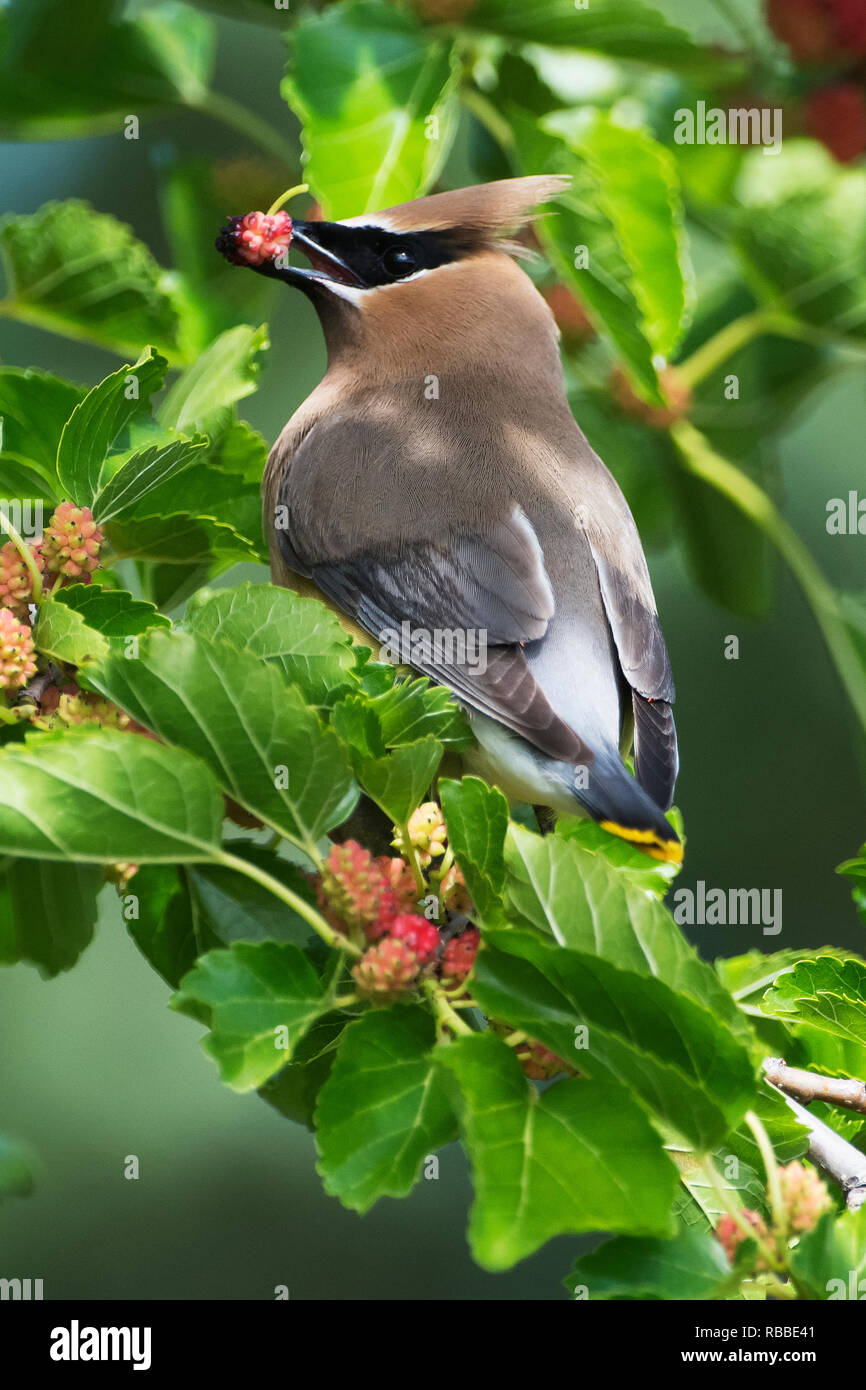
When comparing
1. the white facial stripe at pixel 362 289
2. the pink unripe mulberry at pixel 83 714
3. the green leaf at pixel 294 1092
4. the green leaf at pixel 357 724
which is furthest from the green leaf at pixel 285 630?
the white facial stripe at pixel 362 289

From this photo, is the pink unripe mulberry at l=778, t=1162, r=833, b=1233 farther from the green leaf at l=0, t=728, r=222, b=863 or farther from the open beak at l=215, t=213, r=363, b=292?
the open beak at l=215, t=213, r=363, b=292

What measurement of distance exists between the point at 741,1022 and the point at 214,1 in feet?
6.86

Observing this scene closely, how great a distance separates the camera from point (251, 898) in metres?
1.53

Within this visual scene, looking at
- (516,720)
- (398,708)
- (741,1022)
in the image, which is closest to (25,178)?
(516,720)

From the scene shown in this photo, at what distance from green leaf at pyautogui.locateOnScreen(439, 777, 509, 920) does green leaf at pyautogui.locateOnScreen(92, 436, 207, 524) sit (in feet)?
1.62

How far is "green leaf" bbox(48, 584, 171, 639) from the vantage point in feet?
5.31

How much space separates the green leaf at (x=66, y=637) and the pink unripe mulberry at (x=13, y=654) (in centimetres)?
2

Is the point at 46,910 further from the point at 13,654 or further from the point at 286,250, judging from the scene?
the point at 286,250

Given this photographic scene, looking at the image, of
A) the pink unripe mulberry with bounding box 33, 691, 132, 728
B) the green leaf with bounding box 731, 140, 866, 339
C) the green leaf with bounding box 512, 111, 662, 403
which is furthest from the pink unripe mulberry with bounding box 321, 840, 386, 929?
the green leaf with bounding box 731, 140, 866, 339

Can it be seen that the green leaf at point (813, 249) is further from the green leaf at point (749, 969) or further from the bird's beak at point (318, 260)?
the green leaf at point (749, 969)

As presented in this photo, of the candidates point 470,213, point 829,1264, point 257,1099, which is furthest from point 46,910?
point 257,1099

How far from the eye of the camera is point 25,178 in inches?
159

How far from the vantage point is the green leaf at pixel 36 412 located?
72.3 inches

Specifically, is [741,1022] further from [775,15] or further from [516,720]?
[775,15]
